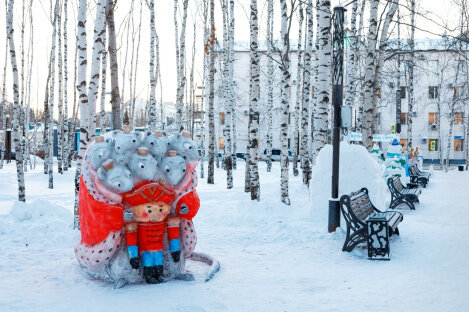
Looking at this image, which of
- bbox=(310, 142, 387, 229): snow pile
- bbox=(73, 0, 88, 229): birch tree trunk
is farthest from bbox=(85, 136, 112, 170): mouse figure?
bbox=(310, 142, 387, 229): snow pile

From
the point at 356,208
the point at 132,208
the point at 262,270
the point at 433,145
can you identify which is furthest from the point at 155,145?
the point at 433,145

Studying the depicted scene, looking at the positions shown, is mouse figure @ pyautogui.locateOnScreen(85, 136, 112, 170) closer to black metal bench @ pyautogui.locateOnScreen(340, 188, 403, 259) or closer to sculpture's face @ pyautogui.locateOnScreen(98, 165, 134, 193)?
sculpture's face @ pyautogui.locateOnScreen(98, 165, 134, 193)

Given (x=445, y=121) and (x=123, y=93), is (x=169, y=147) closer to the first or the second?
(x=123, y=93)

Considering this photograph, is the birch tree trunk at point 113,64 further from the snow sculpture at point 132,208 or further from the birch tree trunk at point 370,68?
the birch tree trunk at point 370,68

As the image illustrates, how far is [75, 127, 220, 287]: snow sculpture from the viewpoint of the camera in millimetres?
5109

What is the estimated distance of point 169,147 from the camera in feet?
18.2

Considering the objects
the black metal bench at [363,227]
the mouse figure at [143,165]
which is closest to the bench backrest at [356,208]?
the black metal bench at [363,227]

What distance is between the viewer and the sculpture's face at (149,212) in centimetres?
520

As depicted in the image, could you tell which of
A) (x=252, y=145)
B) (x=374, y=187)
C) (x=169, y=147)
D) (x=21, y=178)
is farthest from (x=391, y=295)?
(x=21, y=178)

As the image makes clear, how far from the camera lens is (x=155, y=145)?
541 centimetres

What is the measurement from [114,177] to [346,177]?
18.0 ft

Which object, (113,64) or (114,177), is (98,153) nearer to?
(114,177)

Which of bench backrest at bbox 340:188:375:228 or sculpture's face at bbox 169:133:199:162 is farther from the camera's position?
bench backrest at bbox 340:188:375:228

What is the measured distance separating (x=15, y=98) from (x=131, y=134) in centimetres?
638
